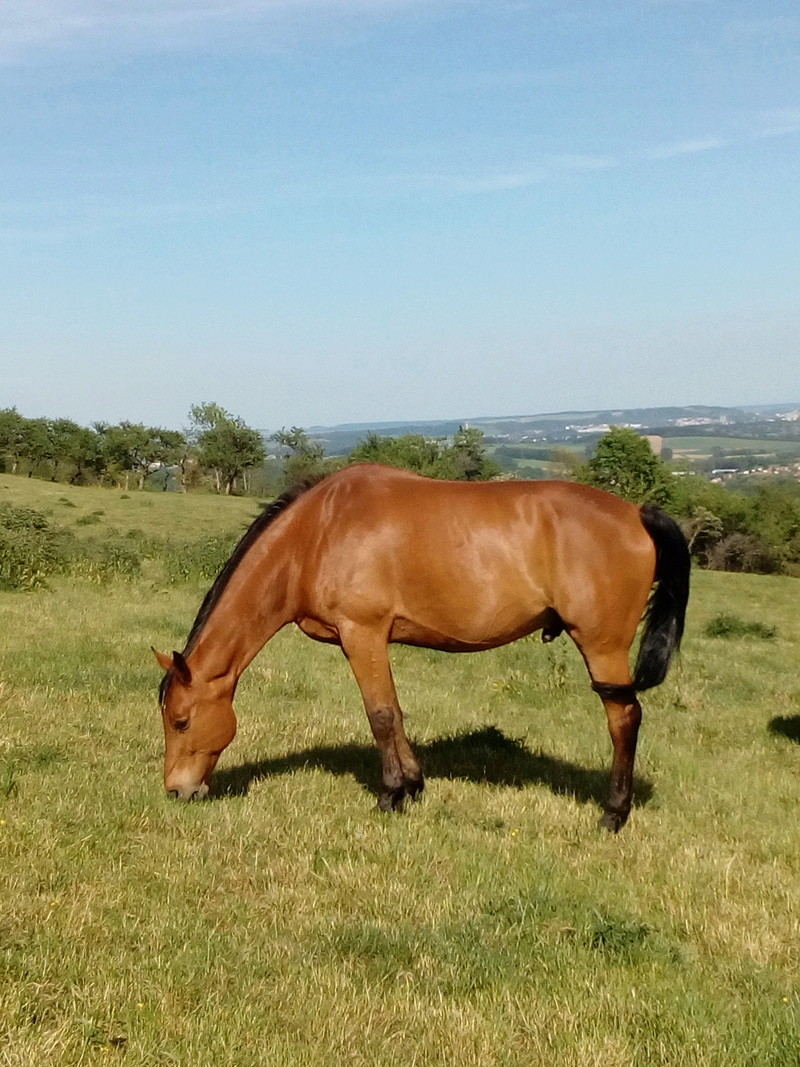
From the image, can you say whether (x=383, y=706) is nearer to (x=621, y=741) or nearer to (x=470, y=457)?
(x=621, y=741)

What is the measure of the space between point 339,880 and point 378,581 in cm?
216

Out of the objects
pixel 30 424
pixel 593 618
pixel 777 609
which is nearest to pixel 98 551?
pixel 593 618

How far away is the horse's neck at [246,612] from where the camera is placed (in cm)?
705

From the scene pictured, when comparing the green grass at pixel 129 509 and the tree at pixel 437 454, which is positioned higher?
the tree at pixel 437 454

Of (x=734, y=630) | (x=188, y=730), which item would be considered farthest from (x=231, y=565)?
(x=734, y=630)

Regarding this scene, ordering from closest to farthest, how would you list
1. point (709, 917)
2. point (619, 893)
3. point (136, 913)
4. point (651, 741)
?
point (136, 913) → point (709, 917) → point (619, 893) → point (651, 741)

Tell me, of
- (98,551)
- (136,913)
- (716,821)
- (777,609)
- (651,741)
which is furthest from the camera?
(777,609)

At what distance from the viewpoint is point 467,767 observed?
27.6 ft

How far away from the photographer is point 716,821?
730cm

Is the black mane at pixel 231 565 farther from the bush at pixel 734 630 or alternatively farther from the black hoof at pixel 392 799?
the bush at pixel 734 630

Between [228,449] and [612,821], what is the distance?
263 feet

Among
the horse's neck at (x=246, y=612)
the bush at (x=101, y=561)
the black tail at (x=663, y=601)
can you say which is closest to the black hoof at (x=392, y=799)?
the horse's neck at (x=246, y=612)

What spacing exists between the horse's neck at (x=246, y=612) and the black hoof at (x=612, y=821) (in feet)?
A: 8.78

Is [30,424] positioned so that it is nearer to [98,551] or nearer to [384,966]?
[98,551]
